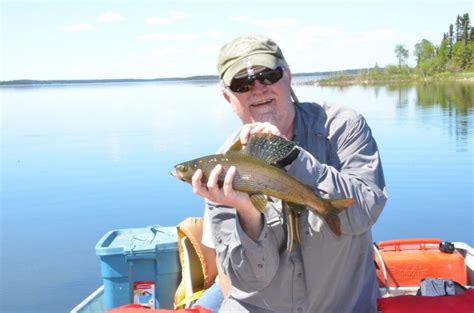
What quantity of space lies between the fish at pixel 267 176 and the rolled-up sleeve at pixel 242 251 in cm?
38

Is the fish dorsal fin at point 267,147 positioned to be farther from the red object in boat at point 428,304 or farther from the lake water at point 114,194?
the red object in boat at point 428,304

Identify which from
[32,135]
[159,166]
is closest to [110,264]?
[159,166]

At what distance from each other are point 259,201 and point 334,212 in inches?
15.4

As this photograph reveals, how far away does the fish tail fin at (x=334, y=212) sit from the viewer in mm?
2850

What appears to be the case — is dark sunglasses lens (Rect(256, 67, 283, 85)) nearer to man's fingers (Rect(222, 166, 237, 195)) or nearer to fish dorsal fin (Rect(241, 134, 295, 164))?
fish dorsal fin (Rect(241, 134, 295, 164))

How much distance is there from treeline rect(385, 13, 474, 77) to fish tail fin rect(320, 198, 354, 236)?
96.3 meters

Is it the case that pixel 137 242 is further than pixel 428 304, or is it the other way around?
pixel 137 242

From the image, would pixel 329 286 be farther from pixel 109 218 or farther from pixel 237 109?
pixel 109 218

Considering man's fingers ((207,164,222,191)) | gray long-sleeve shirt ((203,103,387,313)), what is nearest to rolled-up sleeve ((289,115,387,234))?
gray long-sleeve shirt ((203,103,387,313))

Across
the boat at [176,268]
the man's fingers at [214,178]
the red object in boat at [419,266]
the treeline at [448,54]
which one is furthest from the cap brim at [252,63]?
the treeline at [448,54]

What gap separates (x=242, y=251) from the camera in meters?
3.17

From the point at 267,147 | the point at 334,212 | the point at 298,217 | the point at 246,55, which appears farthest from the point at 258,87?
the point at 334,212

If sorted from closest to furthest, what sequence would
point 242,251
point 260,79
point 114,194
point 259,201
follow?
point 259,201 → point 242,251 → point 260,79 → point 114,194

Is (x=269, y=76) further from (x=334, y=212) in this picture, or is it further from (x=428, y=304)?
(x=428, y=304)
